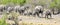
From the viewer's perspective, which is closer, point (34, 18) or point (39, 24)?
point (39, 24)

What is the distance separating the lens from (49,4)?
18.1m

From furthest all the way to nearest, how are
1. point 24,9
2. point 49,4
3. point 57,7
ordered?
1. point 49,4
2. point 57,7
3. point 24,9

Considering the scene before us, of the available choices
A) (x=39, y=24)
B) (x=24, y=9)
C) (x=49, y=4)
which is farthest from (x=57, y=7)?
(x=39, y=24)

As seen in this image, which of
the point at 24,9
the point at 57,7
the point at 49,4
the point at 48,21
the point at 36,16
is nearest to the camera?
the point at 48,21

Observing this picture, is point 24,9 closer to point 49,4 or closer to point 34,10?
point 34,10

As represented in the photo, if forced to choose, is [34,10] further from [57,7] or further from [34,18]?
[57,7]

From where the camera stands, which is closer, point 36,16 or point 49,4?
point 36,16

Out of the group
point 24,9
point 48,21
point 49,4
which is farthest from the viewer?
point 49,4

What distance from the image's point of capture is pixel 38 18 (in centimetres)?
1366

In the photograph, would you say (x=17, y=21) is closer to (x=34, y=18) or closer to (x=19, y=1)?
(x=34, y=18)

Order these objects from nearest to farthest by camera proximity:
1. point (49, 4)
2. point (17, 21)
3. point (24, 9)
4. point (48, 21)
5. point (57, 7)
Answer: point (17, 21) → point (48, 21) → point (24, 9) → point (57, 7) → point (49, 4)

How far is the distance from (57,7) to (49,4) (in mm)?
1236

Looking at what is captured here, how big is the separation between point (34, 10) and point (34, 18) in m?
1.31

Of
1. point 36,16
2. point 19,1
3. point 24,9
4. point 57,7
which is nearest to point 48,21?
point 36,16
